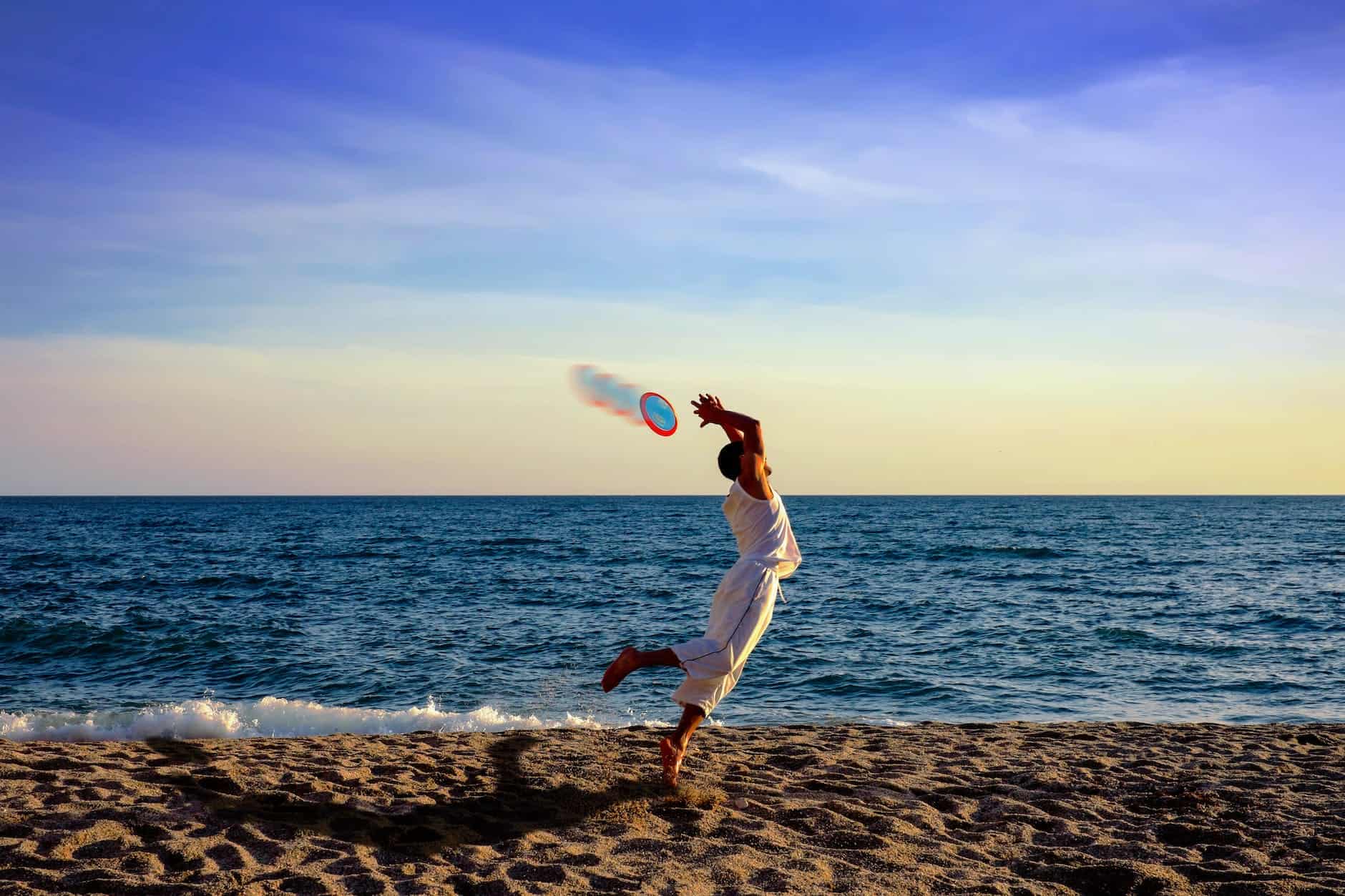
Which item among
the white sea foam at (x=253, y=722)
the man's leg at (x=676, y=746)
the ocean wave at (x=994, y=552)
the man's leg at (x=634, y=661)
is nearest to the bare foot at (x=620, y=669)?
the man's leg at (x=634, y=661)

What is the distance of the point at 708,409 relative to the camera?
614 cm

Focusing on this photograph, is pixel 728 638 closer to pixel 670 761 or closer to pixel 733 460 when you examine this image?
pixel 670 761

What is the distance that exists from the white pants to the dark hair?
620 mm

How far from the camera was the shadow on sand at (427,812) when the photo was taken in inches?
204

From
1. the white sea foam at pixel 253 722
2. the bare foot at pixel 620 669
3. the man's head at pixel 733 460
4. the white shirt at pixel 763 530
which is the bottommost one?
the white sea foam at pixel 253 722

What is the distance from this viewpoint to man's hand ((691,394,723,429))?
6.10 meters

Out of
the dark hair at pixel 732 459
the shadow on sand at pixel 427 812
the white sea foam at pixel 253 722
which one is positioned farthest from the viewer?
the white sea foam at pixel 253 722

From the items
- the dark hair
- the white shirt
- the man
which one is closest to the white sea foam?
the man

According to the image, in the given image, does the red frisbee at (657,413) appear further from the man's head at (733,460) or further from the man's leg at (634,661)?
the man's leg at (634,661)

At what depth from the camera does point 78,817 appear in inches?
205

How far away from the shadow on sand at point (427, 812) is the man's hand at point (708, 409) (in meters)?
2.53

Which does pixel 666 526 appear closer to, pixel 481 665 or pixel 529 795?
pixel 481 665

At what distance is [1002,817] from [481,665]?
9352 mm

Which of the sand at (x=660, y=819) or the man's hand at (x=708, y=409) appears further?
the man's hand at (x=708, y=409)
